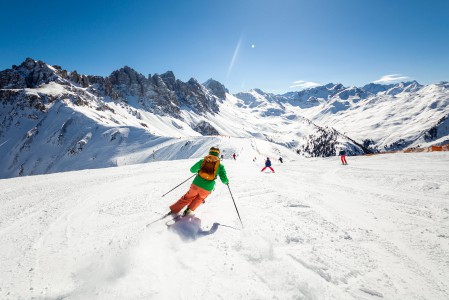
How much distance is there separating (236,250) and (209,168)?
3.03 metres

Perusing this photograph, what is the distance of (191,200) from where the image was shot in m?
7.03

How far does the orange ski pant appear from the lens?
6.96 m

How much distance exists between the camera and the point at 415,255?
4.51 metres

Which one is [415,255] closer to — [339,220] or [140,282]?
Result: [339,220]

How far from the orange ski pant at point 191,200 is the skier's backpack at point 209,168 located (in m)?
0.42

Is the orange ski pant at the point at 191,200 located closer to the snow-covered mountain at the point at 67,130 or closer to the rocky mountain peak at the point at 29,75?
the snow-covered mountain at the point at 67,130

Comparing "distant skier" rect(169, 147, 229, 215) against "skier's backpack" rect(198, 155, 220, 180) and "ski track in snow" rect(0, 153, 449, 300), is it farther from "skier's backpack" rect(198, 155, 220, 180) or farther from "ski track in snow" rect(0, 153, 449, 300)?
"ski track in snow" rect(0, 153, 449, 300)

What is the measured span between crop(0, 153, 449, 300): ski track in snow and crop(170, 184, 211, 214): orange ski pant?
0.54 meters

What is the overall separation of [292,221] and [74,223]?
566cm

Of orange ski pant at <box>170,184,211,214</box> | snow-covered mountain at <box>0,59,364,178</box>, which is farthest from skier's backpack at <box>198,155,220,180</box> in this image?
snow-covered mountain at <box>0,59,364,178</box>

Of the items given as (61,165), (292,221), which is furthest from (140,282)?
(61,165)

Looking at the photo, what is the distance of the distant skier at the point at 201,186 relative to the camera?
22.9ft

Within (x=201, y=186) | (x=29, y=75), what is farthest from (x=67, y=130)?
(x=201, y=186)

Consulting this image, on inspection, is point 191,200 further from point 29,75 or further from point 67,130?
point 29,75
